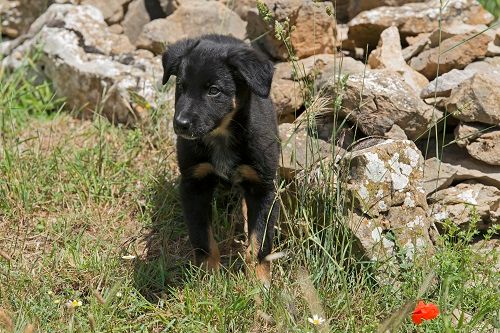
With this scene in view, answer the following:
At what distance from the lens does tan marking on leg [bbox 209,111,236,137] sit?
4.46m

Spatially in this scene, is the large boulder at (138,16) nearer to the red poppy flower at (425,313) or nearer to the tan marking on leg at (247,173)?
the tan marking on leg at (247,173)

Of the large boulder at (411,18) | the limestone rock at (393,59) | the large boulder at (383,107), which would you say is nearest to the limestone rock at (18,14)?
the large boulder at (411,18)

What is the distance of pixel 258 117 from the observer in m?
4.67

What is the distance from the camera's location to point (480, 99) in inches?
194

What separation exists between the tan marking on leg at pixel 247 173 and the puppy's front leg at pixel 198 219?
0.21 m

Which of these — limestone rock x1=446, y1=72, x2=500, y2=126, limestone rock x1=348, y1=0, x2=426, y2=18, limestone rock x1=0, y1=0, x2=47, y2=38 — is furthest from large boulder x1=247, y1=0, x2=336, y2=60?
limestone rock x1=0, y1=0, x2=47, y2=38

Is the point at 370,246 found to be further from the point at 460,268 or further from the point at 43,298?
the point at 43,298

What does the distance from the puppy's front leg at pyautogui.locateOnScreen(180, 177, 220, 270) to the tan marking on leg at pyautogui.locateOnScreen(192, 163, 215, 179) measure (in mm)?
40

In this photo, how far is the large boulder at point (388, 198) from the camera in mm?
4387

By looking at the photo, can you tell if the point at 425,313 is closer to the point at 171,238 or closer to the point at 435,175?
the point at 435,175

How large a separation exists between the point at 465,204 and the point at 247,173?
55.1 inches

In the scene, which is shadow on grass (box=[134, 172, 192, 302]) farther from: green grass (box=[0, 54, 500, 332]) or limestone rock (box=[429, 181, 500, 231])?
limestone rock (box=[429, 181, 500, 231])

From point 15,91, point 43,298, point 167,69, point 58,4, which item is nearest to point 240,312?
point 43,298

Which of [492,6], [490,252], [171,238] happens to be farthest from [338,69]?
[492,6]
